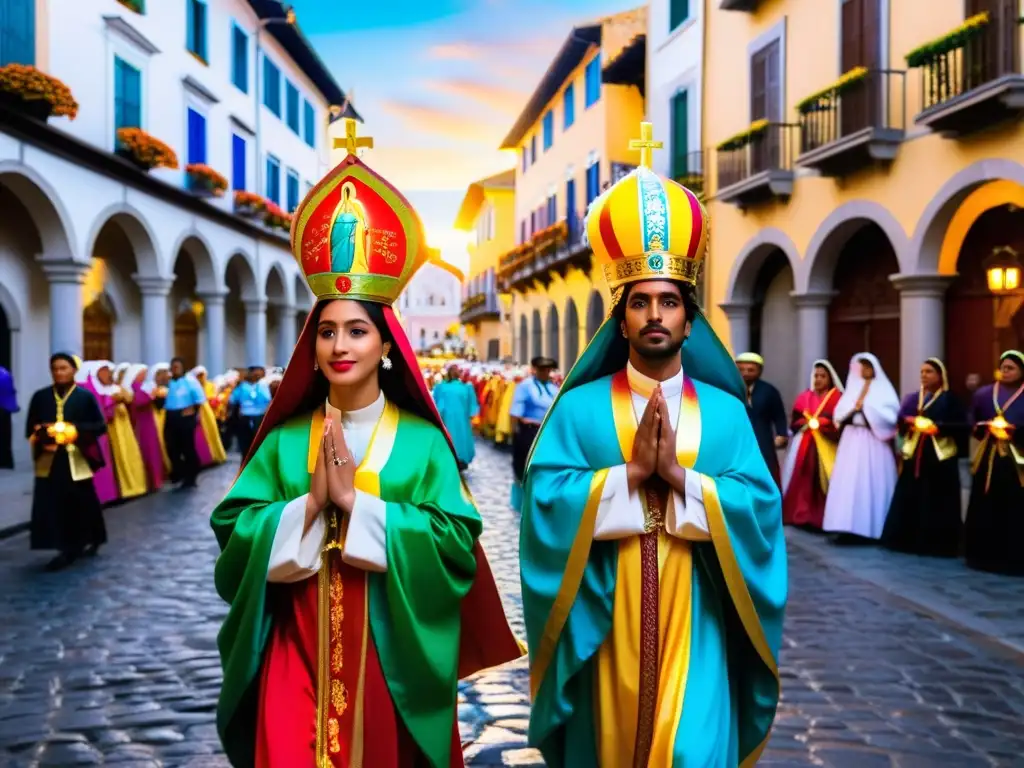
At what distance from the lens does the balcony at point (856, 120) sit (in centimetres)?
1450

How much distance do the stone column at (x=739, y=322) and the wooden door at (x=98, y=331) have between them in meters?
12.8

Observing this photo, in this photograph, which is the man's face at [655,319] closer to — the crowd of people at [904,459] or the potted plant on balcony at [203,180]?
the crowd of people at [904,459]

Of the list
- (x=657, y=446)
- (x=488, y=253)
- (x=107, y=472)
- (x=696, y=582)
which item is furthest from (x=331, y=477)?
(x=488, y=253)

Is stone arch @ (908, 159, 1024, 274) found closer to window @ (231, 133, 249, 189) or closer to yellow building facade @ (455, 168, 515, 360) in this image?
window @ (231, 133, 249, 189)

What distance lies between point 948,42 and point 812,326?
567 centimetres

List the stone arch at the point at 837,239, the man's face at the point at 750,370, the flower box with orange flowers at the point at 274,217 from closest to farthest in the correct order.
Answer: the man's face at the point at 750,370 < the stone arch at the point at 837,239 < the flower box with orange flowers at the point at 274,217

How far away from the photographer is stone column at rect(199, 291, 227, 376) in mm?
26688

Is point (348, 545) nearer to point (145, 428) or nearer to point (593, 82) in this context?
point (145, 428)

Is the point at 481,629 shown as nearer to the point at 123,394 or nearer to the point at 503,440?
the point at 123,394

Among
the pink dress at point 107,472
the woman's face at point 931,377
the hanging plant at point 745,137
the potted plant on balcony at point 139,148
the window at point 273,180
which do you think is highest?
the window at point 273,180

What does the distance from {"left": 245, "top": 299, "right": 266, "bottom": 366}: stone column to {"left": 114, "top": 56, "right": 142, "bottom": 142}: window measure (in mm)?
10453

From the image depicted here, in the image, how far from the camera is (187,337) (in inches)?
1162

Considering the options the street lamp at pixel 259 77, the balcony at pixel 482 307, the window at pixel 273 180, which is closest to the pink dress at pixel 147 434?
the street lamp at pixel 259 77

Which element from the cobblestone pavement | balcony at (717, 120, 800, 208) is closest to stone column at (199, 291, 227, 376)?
balcony at (717, 120, 800, 208)
